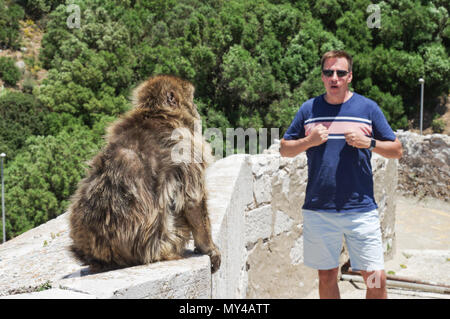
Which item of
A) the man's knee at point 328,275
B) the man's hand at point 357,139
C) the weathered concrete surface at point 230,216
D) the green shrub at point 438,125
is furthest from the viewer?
the green shrub at point 438,125

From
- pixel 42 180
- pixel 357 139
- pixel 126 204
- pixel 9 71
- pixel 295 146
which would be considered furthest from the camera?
pixel 9 71

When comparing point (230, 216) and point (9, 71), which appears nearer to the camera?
point (230, 216)

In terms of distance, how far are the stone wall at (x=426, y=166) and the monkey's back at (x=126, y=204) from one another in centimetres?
909

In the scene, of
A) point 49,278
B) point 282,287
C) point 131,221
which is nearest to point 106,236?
point 131,221

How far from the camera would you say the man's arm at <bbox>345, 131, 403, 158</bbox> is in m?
2.47

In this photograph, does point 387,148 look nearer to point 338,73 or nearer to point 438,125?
point 338,73

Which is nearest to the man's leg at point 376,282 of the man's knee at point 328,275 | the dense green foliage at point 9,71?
Result: the man's knee at point 328,275

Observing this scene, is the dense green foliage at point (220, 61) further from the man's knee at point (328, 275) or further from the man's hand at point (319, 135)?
the man's hand at point (319, 135)

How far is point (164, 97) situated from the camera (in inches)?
98.5

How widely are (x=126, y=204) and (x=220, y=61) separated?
21259mm

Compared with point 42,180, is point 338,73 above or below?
above

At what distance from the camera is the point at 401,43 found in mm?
25484

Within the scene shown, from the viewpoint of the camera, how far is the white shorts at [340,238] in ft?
8.30

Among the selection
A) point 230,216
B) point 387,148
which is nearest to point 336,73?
point 387,148
